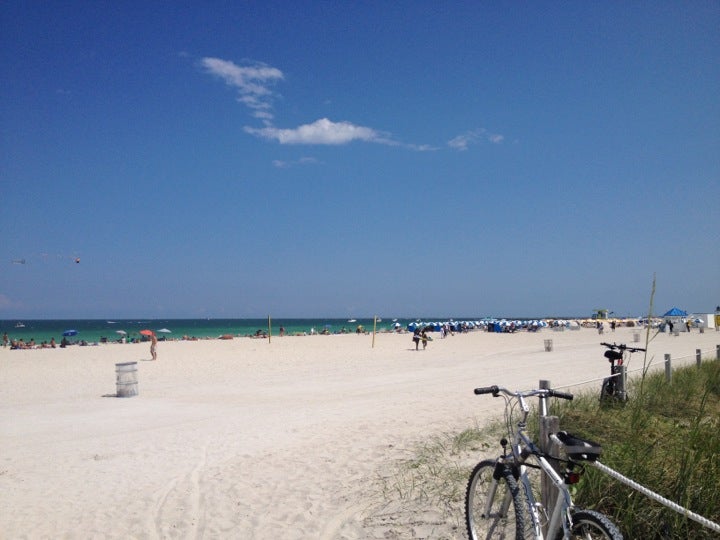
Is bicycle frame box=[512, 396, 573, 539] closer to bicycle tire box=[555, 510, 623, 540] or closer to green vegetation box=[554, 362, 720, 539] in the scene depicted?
bicycle tire box=[555, 510, 623, 540]

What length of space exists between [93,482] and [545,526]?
5448mm

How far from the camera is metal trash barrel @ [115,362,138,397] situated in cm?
1345

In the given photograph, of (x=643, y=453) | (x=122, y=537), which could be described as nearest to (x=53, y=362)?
(x=122, y=537)

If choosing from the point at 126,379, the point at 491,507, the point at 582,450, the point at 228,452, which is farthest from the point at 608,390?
the point at 126,379

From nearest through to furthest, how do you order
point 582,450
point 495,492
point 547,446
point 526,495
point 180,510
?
point 582,450 → point 526,495 → point 547,446 → point 495,492 → point 180,510

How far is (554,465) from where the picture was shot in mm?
3717

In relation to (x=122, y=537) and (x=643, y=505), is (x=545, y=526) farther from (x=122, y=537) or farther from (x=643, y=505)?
(x=122, y=537)

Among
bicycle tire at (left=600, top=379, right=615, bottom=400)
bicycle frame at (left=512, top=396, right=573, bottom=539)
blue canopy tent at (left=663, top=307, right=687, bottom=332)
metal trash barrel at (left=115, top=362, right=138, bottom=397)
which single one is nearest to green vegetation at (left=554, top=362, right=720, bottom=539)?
bicycle frame at (left=512, top=396, right=573, bottom=539)

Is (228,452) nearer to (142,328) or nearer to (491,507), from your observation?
(491,507)

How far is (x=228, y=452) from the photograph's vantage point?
7797 millimetres

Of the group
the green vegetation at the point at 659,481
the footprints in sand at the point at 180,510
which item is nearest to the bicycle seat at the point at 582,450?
the green vegetation at the point at 659,481

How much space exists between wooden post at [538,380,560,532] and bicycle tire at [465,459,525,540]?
0.69ft

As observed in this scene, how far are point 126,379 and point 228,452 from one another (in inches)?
271

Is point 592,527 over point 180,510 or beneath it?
over
